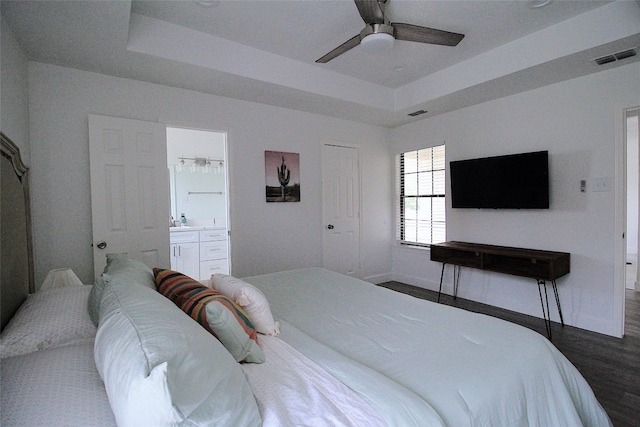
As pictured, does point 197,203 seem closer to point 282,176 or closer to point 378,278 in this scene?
point 282,176

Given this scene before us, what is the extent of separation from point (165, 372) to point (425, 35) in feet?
8.12

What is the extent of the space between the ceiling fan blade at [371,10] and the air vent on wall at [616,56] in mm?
2105

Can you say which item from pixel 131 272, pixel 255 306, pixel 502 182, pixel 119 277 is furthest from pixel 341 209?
pixel 119 277

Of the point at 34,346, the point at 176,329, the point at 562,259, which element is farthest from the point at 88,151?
the point at 562,259

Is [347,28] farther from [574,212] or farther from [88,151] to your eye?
[574,212]

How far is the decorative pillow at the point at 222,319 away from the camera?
121cm

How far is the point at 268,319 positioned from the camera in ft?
5.12

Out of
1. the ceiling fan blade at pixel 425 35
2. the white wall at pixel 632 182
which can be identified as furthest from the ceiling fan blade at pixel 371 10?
the white wall at pixel 632 182

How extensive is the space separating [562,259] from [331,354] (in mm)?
2958

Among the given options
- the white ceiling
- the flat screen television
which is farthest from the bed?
the flat screen television

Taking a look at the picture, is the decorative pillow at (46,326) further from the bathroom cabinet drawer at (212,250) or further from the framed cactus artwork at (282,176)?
the bathroom cabinet drawer at (212,250)

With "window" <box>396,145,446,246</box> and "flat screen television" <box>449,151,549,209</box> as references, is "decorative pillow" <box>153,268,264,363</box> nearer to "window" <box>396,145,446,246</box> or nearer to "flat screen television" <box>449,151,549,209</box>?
"flat screen television" <box>449,151,549,209</box>

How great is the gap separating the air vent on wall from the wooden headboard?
437 centimetres

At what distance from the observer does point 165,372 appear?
0.69m
